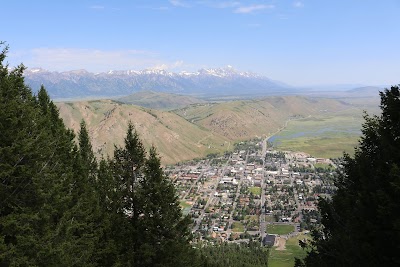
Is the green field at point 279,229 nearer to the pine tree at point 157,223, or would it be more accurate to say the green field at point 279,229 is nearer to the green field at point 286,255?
the green field at point 286,255

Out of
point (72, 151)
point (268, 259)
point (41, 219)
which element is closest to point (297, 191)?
point (268, 259)

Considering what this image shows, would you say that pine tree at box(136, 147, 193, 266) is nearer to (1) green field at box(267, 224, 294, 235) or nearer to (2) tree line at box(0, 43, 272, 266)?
(2) tree line at box(0, 43, 272, 266)

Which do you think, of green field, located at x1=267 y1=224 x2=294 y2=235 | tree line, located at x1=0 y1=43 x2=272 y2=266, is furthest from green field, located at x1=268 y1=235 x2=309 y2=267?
tree line, located at x1=0 y1=43 x2=272 y2=266

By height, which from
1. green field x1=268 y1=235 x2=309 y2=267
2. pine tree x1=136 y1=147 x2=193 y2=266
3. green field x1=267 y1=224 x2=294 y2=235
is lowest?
green field x1=267 y1=224 x2=294 y2=235

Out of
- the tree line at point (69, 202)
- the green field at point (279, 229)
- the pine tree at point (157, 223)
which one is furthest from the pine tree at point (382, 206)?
the green field at point (279, 229)

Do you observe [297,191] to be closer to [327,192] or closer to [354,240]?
[327,192]

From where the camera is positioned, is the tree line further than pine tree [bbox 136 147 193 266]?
No

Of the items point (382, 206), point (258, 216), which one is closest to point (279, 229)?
point (258, 216)
